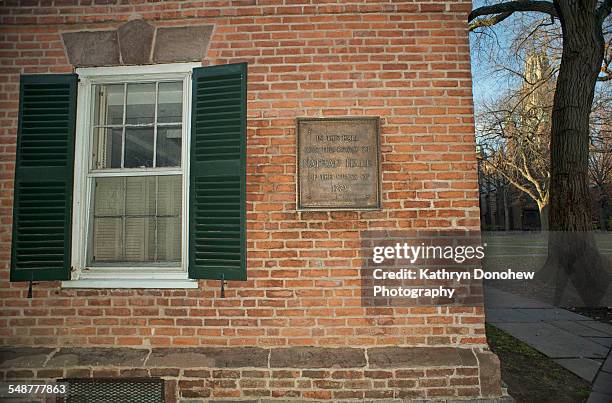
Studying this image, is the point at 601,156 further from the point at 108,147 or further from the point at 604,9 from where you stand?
the point at 108,147

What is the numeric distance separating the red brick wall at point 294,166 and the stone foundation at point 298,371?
11 cm

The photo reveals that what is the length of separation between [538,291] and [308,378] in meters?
8.50

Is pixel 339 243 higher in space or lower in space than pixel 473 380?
higher

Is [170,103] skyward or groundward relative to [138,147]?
skyward

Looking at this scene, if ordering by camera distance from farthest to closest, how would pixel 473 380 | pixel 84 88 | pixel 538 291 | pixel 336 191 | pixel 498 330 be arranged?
1. pixel 538 291
2. pixel 498 330
3. pixel 84 88
4. pixel 336 191
5. pixel 473 380

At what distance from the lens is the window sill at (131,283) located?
3.43 metres

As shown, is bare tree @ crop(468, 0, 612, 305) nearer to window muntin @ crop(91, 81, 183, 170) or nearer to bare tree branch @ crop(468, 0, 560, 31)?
bare tree branch @ crop(468, 0, 560, 31)

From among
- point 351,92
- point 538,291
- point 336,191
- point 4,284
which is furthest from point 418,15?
point 538,291

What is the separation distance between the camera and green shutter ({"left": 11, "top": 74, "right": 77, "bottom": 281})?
351 centimetres

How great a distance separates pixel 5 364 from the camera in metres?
3.32

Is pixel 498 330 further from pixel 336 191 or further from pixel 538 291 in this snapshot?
pixel 336 191

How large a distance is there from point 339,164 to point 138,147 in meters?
1.94

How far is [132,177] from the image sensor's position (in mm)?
3662

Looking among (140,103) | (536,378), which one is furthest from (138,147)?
(536,378)
